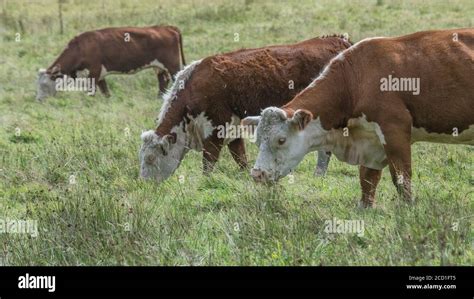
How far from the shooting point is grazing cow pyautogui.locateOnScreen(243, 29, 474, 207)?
718 cm

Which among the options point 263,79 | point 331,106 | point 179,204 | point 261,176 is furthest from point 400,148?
point 263,79

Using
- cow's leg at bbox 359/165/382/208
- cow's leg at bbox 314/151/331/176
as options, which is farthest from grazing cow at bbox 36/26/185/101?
cow's leg at bbox 359/165/382/208

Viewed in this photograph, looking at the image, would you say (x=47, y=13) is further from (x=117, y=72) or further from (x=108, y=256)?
(x=108, y=256)

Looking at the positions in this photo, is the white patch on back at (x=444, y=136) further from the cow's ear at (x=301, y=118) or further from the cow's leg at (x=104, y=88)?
the cow's leg at (x=104, y=88)

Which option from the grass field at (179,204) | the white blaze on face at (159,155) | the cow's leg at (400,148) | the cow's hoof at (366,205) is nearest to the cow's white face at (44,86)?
the grass field at (179,204)

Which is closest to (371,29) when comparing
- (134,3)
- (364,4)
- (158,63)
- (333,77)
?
(364,4)

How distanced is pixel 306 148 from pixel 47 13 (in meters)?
20.8

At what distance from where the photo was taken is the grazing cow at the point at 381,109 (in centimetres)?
718

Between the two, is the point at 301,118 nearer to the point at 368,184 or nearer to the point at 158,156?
the point at 368,184

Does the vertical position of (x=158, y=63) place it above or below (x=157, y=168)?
above

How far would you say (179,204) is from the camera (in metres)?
7.59
